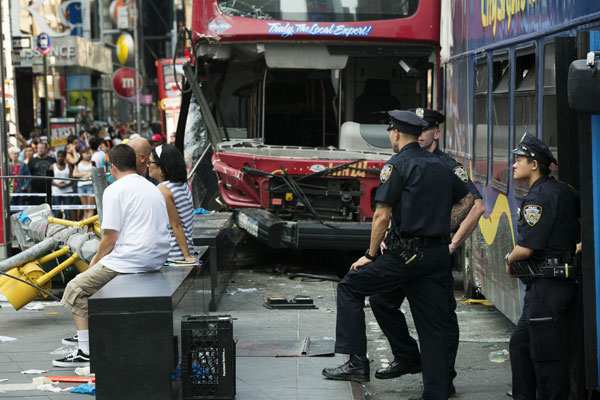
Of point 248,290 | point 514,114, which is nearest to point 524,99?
point 514,114

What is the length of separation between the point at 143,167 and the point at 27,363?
2111mm

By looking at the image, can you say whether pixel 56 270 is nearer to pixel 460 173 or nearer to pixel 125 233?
pixel 125 233

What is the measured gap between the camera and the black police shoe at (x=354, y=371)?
270 inches

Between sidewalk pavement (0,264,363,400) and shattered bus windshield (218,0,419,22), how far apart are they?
11.5ft

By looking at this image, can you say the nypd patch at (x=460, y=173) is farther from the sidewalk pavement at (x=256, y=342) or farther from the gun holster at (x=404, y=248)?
the sidewalk pavement at (x=256, y=342)

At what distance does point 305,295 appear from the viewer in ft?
36.6

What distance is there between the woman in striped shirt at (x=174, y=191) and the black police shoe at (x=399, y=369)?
81.1 inches

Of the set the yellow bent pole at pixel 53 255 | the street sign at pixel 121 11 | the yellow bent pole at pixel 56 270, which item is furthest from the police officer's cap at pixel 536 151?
the street sign at pixel 121 11

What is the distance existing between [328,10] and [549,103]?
20.6ft

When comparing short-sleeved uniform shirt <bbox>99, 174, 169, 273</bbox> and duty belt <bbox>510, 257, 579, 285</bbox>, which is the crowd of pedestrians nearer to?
short-sleeved uniform shirt <bbox>99, 174, 169, 273</bbox>

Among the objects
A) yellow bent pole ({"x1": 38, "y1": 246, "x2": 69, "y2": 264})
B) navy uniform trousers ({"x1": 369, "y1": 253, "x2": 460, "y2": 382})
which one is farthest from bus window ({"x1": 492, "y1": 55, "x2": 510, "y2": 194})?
yellow bent pole ({"x1": 38, "y1": 246, "x2": 69, "y2": 264})

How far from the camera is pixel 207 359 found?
6.24m

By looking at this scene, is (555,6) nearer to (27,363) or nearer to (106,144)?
(27,363)

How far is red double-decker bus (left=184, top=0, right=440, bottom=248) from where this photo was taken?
11992 mm
